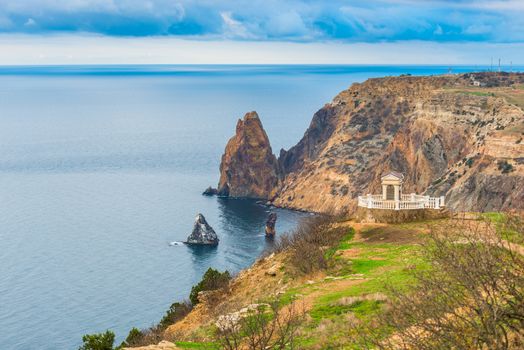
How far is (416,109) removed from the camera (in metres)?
170

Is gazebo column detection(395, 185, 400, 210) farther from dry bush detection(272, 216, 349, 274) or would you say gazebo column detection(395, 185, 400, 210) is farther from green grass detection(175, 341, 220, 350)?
green grass detection(175, 341, 220, 350)

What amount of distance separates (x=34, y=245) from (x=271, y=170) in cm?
6682

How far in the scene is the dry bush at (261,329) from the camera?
84.8ft

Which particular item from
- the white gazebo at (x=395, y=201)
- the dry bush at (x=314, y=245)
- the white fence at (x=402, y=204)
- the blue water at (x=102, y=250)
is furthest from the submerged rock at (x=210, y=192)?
the white fence at (x=402, y=204)

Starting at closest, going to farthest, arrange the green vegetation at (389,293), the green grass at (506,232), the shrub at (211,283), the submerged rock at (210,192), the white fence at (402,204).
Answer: the green vegetation at (389,293)
the green grass at (506,232)
the shrub at (211,283)
the white fence at (402,204)
the submerged rock at (210,192)

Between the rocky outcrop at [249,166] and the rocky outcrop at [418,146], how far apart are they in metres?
4.24

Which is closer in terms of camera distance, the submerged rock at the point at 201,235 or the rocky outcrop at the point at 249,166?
the submerged rock at the point at 201,235

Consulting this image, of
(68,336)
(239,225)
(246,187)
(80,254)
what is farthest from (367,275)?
(246,187)

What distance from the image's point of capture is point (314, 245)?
1881 inches

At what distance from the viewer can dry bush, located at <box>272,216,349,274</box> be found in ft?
143

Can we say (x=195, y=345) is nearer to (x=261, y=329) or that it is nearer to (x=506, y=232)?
(x=261, y=329)

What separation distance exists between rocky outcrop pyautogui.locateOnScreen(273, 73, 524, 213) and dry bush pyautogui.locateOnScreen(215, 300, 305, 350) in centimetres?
8149

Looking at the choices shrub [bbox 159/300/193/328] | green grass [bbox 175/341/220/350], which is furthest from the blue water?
green grass [bbox 175/341/220/350]

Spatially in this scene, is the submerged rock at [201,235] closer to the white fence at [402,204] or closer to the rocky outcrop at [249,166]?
the rocky outcrop at [249,166]
